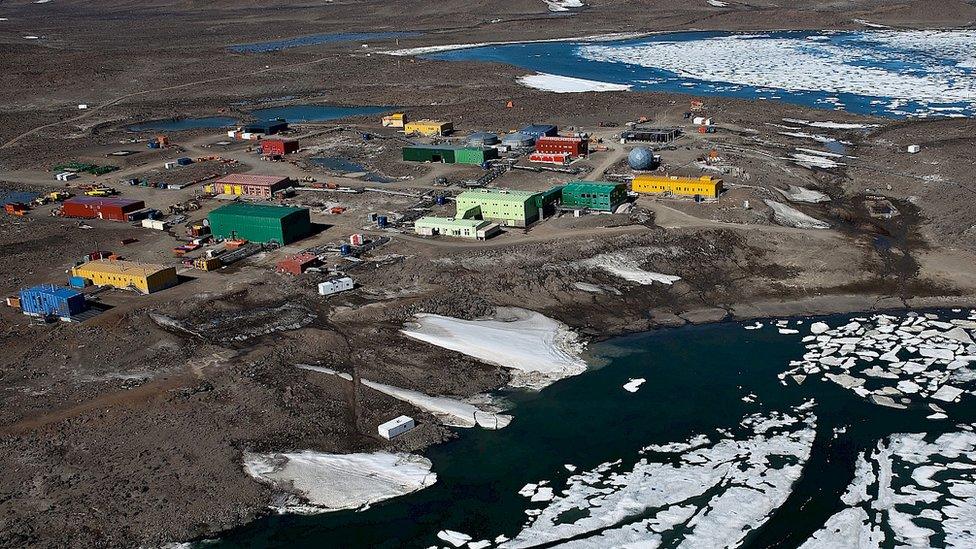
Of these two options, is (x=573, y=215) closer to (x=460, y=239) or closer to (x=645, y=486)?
(x=460, y=239)

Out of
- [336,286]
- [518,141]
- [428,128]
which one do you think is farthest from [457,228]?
[428,128]

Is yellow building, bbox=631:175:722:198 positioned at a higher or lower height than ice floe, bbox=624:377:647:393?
higher

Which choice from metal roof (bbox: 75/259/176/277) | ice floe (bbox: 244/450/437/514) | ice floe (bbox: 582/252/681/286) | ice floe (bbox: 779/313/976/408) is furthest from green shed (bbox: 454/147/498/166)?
ice floe (bbox: 244/450/437/514)

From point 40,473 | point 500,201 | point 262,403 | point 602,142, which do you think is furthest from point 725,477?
point 602,142

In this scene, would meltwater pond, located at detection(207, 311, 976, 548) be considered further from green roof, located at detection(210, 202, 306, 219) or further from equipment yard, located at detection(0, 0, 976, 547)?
green roof, located at detection(210, 202, 306, 219)

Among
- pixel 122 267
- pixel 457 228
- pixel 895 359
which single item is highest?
pixel 122 267

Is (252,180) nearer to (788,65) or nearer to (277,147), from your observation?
(277,147)
